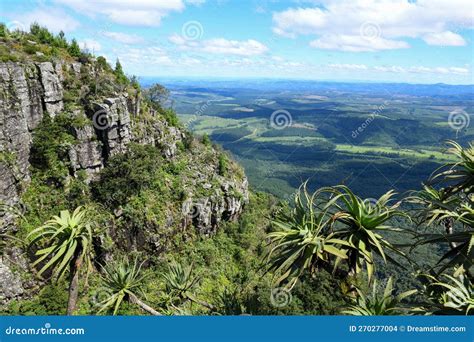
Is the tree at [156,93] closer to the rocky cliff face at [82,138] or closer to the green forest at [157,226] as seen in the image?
the green forest at [157,226]

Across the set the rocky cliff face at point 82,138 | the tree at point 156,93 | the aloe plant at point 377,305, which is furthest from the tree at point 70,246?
the tree at point 156,93

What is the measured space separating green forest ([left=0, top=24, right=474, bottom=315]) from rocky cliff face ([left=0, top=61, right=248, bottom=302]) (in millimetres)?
186

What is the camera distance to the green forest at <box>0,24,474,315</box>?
25.0 ft

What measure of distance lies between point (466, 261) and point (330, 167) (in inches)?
7071

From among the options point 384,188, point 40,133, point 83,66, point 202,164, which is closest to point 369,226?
point 40,133

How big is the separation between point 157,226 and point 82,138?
1139 centimetres

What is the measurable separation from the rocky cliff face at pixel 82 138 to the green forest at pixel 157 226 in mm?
186

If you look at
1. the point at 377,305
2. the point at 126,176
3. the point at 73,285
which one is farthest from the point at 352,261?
the point at 126,176

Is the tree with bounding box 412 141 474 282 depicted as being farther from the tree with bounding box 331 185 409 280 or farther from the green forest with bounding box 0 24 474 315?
the tree with bounding box 331 185 409 280

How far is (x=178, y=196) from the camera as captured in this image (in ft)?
133

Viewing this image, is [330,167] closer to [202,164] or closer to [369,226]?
[202,164]

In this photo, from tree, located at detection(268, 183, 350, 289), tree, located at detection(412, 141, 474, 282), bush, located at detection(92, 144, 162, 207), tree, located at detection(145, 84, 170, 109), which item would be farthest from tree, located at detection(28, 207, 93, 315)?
tree, located at detection(145, 84, 170, 109)

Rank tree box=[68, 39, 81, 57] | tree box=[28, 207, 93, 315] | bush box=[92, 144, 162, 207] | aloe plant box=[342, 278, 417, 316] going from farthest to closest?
tree box=[68, 39, 81, 57]
bush box=[92, 144, 162, 207]
tree box=[28, 207, 93, 315]
aloe plant box=[342, 278, 417, 316]

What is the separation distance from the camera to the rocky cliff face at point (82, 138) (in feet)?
93.8
